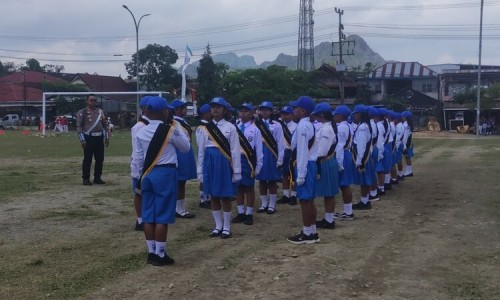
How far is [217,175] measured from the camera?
872 cm

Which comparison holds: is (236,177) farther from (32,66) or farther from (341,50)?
(32,66)

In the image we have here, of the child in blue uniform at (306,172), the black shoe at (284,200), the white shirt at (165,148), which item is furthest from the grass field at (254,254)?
the white shirt at (165,148)

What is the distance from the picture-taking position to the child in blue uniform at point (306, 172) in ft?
27.0

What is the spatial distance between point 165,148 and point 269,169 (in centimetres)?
459

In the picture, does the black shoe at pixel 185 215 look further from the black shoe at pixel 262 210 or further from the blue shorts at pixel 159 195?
the blue shorts at pixel 159 195

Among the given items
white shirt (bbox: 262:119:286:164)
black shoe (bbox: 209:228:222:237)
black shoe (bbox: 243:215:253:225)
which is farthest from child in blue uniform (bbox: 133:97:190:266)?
white shirt (bbox: 262:119:286:164)

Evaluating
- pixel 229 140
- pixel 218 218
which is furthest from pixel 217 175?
pixel 218 218

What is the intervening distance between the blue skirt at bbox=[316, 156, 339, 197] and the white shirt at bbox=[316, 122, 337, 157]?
0.20 meters

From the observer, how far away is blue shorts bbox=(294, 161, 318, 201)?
8359 millimetres

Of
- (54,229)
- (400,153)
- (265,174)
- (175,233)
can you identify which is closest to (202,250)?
(175,233)

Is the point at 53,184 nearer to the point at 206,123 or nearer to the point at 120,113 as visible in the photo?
the point at 206,123

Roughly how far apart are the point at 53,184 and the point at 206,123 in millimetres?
7197

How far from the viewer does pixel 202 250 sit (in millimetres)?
8031

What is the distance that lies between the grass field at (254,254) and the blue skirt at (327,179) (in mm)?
653
